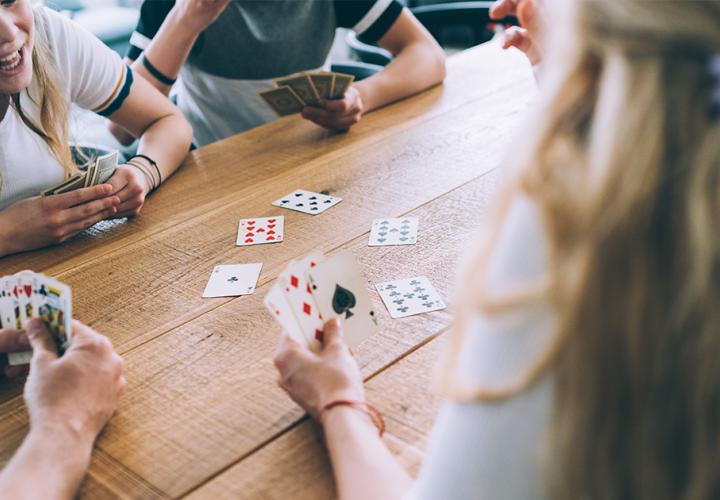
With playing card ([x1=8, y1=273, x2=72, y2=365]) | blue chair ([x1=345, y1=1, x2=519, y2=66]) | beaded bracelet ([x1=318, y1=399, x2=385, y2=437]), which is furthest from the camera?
blue chair ([x1=345, y1=1, x2=519, y2=66])

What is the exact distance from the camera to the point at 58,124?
195 cm

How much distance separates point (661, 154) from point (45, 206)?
1.52m

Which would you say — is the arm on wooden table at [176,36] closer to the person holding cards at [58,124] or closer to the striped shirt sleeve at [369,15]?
the person holding cards at [58,124]

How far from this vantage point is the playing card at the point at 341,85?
213 centimetres

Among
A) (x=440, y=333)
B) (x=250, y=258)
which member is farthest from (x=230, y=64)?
(x=440, y=333)

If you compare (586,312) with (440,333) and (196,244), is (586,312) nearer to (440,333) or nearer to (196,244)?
(440,333)

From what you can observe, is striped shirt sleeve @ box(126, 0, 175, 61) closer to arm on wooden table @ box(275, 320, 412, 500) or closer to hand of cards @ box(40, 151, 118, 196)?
hand of cards @ box(40, 151, 118, 196)

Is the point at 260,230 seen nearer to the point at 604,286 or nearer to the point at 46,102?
the point at 46,102

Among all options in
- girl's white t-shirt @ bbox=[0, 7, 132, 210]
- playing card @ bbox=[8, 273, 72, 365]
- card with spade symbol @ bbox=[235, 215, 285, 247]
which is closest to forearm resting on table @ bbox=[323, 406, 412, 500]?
playing card @ bbox=[8, 273, 72, 365]

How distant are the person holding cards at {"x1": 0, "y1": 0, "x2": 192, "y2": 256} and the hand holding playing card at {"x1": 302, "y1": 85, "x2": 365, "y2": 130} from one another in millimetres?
387

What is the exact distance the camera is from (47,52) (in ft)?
6.38

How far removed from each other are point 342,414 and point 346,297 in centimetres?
23

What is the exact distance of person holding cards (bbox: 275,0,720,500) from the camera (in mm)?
522

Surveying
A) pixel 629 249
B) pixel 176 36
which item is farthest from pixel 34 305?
pixel 176 36
